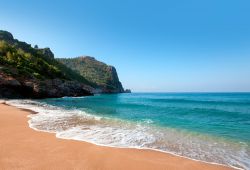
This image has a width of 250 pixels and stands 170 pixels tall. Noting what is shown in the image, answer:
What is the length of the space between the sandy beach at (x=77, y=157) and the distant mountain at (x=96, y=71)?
136 metres

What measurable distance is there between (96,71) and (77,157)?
165449mm

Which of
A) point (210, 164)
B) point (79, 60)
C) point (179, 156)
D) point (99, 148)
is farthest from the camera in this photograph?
point (79, 60)

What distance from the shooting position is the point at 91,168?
567 centimetres

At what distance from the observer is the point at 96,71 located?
557 ft

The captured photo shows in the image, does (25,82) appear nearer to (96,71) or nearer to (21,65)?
(21,65)

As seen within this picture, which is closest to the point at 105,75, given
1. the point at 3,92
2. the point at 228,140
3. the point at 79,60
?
the point at 79,60

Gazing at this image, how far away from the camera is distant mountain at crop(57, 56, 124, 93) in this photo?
153750 millimetres

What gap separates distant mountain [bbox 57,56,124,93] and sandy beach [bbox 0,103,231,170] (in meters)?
136

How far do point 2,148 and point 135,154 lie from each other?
495 centimetres

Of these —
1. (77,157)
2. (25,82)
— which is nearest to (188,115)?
(77,157)

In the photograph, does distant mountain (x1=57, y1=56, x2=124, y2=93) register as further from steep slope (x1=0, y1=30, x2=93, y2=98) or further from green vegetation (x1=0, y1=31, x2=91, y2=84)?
steep slope (x1=0, y1=30, x2=93, y2=98)

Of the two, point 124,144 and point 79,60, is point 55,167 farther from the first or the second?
point 79,60

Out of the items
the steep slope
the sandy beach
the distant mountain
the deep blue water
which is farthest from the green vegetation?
the distant mountain

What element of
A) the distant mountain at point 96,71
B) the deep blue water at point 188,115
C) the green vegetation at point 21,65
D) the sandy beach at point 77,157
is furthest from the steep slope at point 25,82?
the distant mountain at point 96,71
